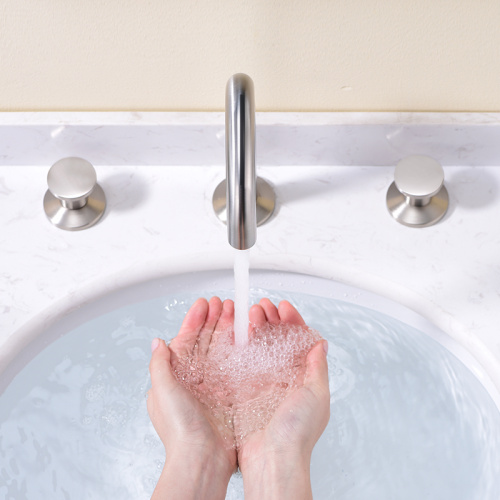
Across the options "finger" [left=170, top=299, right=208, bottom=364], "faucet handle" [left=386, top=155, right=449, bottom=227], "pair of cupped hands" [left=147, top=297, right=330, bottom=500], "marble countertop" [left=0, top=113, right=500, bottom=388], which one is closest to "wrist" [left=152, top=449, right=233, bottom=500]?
"pair of cupped hands" [left=147, top=297, right=330, bottom=500]

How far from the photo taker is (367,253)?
2.48 feet

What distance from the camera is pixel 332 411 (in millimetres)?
783

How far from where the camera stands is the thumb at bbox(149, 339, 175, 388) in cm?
75

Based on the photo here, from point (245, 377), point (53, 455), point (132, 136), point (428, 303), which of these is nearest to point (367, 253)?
point (428, 303)

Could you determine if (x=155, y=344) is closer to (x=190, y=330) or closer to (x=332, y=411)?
(x=190, y=330)

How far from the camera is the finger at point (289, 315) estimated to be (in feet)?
2.53

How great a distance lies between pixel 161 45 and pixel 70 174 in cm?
19

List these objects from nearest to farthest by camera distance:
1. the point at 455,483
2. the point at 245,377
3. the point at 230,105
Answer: the point at 230,105
the point at 455,483
the point at 245,377

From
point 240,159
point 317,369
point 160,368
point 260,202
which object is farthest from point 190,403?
point 240,159

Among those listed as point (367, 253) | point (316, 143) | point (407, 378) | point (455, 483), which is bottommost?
point (455, 483)

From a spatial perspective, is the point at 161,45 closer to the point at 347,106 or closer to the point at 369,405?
the point at 347,106

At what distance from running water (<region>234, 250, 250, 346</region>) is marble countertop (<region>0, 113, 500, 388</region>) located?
6 cm

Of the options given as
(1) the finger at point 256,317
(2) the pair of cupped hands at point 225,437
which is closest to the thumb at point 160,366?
(2) the pair of cupped hands at point 225,437

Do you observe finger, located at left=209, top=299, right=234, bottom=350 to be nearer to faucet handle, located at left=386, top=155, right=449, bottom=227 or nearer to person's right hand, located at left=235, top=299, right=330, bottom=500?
person's right hand, located at left=235, top=299, right=330, bottom=500
